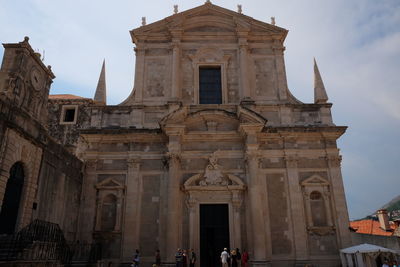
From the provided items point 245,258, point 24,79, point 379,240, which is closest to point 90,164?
point 24,79

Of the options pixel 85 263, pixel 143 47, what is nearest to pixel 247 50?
pixel 143 47

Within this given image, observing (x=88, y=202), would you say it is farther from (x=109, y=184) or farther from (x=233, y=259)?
(x=233, y=259)

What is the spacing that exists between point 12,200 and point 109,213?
5.09 metres

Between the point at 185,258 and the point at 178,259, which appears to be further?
Answer: the point at 185,258

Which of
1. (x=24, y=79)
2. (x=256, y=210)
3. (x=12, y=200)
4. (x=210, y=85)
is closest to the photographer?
(x=12, y=200)

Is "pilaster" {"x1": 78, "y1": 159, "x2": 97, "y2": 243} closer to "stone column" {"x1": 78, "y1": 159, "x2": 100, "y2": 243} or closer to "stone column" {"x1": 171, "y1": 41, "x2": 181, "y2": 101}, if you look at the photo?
"stone column" {"x1": 78, "y1": 159, "x2": 100, "y2": 243}

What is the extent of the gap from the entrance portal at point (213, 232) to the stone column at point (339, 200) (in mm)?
4742

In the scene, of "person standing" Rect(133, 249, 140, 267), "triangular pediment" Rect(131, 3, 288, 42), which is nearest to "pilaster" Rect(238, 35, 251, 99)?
"triangular pediment" Rect(131, 3, 288, 42)

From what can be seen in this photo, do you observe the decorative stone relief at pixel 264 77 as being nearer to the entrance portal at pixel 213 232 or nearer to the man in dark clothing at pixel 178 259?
the entrance portal at pixel 213 232

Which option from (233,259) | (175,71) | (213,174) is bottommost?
(233,259)

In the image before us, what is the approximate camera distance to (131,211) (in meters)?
14.9

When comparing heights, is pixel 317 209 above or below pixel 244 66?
below

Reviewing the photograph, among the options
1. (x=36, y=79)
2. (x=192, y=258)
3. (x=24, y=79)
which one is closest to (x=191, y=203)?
(x=192, y=258)

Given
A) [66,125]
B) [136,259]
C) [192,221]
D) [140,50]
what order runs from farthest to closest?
[66,125] < [140,50] < [192,221] < [136,259]
